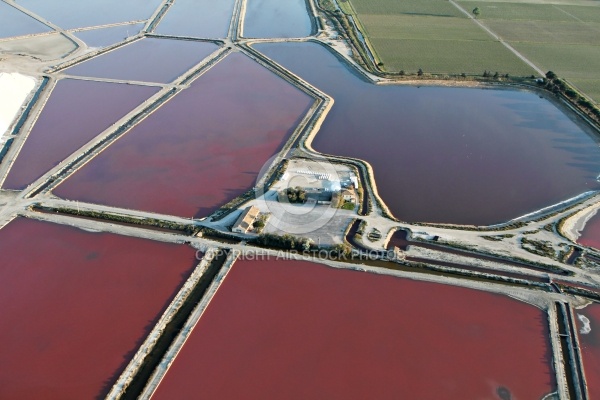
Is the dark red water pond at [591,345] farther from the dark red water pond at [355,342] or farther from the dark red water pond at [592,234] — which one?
the dark red water pond at [592,234]

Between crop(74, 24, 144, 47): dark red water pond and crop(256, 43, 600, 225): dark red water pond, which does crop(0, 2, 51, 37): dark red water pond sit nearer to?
crop(74, 24, 144, 47): dark red water pond

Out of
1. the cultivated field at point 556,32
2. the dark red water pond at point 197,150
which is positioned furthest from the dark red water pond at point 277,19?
the cultivated field at point 556,32

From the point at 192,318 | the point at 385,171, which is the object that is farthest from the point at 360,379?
the point at 385,171

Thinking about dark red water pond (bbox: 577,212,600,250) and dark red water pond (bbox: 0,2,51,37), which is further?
dark red water pond (bbox: 0,2,51,37)

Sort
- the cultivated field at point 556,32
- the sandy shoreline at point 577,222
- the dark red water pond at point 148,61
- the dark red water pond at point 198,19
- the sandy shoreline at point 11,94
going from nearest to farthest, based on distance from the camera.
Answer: the sandy shoreline at point 577,222, the sandy shoreline at point 11,94, the dark red water pond at point 148,61, the cultivated field at point 556,32, the dark red water pond at point 198,19

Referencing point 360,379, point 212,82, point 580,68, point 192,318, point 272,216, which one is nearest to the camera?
point 360,379

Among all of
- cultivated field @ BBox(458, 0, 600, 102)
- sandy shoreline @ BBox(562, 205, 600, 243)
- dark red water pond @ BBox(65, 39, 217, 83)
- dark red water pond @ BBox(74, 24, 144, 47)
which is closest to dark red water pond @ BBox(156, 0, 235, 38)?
dark red water pond @ BBox(74, 24, 144, 47)

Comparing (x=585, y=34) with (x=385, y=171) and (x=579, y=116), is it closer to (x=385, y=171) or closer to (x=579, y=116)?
(x=579, y=116)
